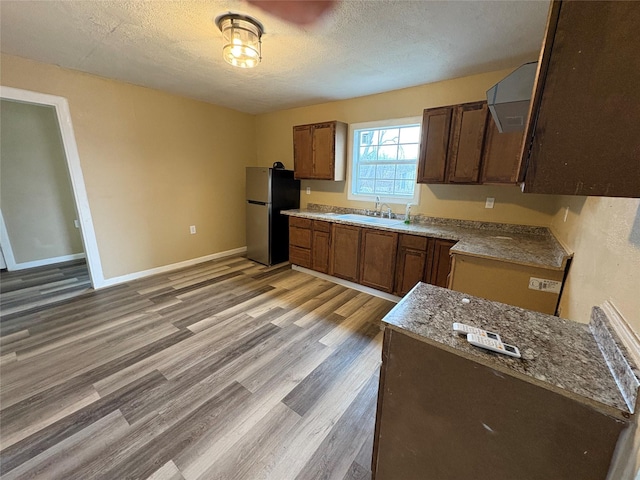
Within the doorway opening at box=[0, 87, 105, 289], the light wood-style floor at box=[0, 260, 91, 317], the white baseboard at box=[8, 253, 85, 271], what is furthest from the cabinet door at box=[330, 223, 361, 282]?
the white baseboard at box=[8, 253, 85, 271]

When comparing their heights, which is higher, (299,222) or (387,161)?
(387,161)

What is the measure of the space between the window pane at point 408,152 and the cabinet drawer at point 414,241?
1076mm

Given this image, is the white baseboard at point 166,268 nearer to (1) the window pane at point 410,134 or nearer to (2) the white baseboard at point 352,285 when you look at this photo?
(2) the white baseboard at point 352,285

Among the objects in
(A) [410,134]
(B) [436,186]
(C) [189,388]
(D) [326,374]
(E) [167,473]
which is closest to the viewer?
(E) [167,473]

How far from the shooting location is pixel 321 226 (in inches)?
139

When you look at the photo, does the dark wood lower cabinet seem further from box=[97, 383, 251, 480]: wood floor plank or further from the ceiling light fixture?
the ceiling light fixture

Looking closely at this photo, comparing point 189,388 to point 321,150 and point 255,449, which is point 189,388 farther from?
point 321,150

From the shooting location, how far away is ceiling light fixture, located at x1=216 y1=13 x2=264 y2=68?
1770 mm

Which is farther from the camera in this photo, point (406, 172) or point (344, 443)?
point (406, 172)

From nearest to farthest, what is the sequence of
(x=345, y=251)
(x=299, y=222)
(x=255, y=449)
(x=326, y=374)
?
(x=255, y=449) → (x=326, y=374) → (x=345, y=251) → (x=299, y=222)

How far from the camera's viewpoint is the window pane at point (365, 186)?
11.9ft

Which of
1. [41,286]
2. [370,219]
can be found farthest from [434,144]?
[41,286]

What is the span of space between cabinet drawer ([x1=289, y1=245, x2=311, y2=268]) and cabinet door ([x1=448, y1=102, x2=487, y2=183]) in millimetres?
2086

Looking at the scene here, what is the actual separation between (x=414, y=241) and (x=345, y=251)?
0.91 metres
